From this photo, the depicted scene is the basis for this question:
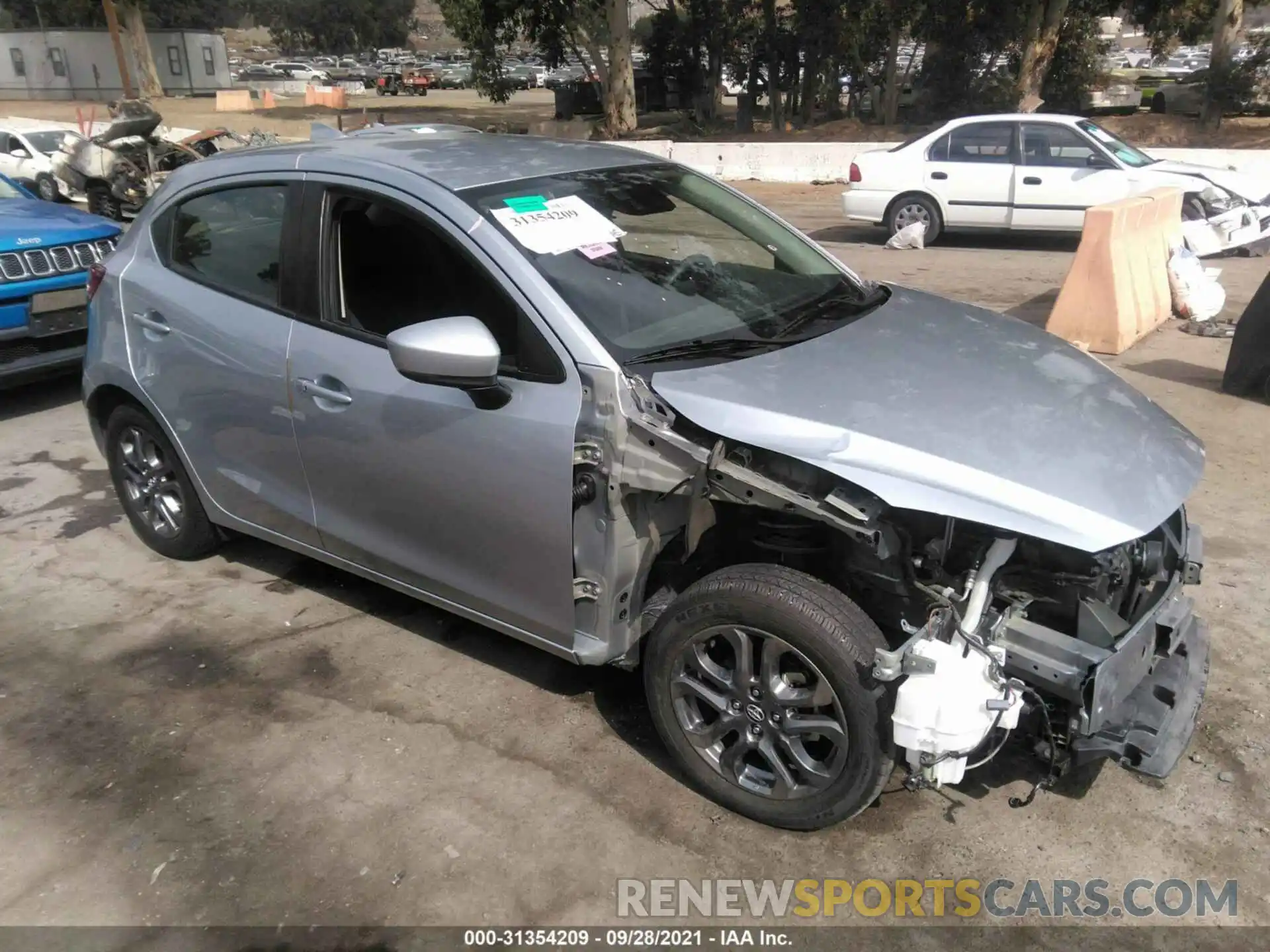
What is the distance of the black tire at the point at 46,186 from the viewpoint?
60.7ft

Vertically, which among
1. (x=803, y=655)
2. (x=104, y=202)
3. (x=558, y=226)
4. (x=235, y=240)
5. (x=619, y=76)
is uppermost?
(x=558, y=226)

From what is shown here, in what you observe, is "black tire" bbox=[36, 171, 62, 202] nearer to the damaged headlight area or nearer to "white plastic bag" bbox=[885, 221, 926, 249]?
"white plastic bag" bbox=[885, 221, 926, 249]

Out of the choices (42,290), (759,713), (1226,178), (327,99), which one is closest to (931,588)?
(759,713)

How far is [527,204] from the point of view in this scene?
3.38 meters

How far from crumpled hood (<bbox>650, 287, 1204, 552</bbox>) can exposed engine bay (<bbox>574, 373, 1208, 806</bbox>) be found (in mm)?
87

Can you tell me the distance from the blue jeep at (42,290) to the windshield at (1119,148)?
10.5m

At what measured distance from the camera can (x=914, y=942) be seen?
261 centimetres

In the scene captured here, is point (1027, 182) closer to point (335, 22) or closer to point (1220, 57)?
point (1220, 57)

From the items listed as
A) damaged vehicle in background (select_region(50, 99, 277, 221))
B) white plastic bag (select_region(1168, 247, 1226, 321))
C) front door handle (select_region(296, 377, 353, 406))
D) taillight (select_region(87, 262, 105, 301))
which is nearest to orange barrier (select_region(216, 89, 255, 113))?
damaged vehicle in background (select_region(50, 99, 277, 221))

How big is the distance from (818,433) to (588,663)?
104 cm

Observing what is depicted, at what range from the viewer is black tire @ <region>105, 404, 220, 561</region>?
4508 millimetres

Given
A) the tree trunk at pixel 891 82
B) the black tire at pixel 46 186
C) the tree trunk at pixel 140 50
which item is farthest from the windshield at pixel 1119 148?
the tree trunk at pixel 140 50

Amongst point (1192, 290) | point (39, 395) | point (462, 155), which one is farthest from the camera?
point (1192, 290)

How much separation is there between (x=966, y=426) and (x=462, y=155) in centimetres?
205
